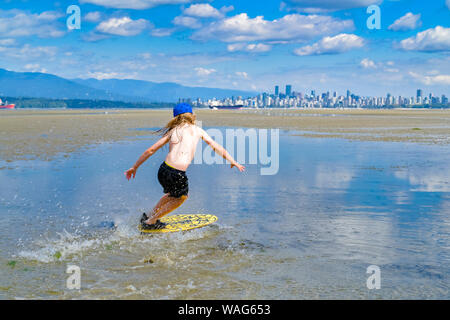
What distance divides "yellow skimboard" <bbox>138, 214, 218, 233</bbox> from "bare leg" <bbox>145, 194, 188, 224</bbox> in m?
0.28

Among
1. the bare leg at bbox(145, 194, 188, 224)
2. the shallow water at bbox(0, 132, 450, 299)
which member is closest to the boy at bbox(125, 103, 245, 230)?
the bare leg at bbox(145, 194, 188, 224)

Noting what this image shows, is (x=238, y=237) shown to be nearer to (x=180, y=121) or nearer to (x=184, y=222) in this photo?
(x=184, y=222)

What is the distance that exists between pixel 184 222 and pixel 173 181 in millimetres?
1446

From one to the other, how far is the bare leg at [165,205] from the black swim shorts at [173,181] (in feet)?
0.47

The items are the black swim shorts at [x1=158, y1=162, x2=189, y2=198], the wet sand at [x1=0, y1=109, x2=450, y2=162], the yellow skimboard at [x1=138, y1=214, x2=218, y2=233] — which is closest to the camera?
the black swim shorts at [x1=158, y1=162, x2=189, y2=198]

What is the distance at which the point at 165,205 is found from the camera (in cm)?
825

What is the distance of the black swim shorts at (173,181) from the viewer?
7.86 meters

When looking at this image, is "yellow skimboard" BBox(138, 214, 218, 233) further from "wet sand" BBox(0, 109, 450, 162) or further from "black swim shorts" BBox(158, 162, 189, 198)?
"wet sand" BBox(0, 109, 450, 162)

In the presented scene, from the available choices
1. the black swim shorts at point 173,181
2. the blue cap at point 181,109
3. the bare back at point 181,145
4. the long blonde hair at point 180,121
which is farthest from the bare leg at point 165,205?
the blue cap at point 181,109

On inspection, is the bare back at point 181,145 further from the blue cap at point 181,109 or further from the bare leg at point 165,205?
the bare leg at point 165,205

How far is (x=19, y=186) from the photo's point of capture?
12977 millimetres

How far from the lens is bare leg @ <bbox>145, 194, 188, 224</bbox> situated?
813 centimetres

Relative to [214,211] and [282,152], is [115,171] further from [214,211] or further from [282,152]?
[282,152]
